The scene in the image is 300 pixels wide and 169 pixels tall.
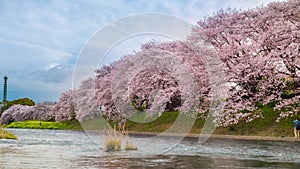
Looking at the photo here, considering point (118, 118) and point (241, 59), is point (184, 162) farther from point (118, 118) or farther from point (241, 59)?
point (118, 118)

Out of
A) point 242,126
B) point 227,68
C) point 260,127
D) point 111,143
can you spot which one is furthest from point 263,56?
point 111,143

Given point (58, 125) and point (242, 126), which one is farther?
point (58, 125)

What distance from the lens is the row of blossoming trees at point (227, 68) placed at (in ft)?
100

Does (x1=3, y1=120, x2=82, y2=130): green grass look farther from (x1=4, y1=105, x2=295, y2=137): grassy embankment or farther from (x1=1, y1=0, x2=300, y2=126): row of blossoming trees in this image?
(x1=1, y1=0, x2=300, y2=126): row of blossoming trees

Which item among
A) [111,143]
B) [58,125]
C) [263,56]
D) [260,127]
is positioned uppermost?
[263,56]

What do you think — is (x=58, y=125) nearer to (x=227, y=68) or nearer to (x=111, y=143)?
(x=227, y=68)

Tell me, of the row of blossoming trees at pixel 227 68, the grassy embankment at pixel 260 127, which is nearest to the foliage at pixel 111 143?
the row of blossoming trees at pixel 227 68

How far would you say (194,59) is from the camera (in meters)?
38.6

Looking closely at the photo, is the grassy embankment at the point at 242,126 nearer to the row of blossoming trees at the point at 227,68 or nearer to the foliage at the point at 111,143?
the row of blossoming trees at the point at 227,68

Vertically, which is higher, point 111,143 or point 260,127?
point 260,127

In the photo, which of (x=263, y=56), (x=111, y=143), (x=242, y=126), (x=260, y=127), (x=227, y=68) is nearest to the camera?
(x=111, y=143)

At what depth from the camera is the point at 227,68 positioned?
114 feet

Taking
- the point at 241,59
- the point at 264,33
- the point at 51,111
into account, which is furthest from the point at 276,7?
the point at 51,111

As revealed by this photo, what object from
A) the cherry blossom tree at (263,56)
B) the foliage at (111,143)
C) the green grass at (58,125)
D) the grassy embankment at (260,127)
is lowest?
the foliage at (111,143)
